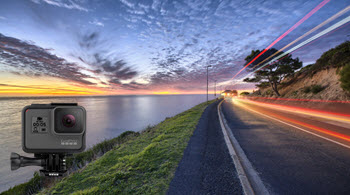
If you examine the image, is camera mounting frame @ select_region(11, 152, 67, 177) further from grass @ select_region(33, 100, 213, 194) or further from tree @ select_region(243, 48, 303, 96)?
tree @ select_region(243, 48, 303, 96)

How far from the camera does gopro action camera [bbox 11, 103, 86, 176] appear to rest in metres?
1.65

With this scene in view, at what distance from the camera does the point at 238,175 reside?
300cm

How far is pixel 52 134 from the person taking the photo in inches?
66.9

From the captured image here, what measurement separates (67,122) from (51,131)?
0.20 meters

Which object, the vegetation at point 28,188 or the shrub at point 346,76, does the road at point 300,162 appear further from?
the shrub at point 346,76

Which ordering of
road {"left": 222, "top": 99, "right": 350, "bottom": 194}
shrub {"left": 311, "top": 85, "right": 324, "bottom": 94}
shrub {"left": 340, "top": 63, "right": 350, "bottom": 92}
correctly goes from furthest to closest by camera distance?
shrub {"left": 311, "top": 85, "right": 324, "bottom": 94}
shrub {"left": 340, "top": 63, "right": 350, "bottom": 92}
road {"left": 222, "top": 99, "right": 350, "bottom": 194}

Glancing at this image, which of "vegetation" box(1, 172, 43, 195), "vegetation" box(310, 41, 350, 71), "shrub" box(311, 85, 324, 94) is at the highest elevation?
"vegetation" box(310, 41, 350, 71)

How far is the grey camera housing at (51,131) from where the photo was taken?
1.64 meters

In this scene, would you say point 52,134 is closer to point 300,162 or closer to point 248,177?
point 248,177

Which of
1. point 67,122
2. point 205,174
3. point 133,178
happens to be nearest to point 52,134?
point 67,122

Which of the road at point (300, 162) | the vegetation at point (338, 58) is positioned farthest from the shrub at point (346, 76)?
the road at point (300, 162)

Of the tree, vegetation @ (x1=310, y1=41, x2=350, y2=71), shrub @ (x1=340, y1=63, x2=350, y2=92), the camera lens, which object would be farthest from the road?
the tree

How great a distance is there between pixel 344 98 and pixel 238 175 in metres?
18.7

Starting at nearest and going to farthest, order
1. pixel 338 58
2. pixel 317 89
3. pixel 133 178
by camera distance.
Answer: pixel 133 178 < pixel 317 89 < pixel 338 58
